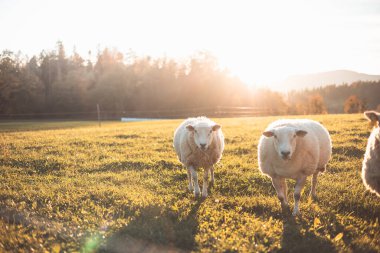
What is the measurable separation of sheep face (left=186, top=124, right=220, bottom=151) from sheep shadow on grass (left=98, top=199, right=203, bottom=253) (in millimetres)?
1600

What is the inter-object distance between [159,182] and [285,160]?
3.51 m

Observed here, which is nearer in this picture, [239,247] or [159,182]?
[239,247]

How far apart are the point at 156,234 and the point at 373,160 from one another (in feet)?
13.6

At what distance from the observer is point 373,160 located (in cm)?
564

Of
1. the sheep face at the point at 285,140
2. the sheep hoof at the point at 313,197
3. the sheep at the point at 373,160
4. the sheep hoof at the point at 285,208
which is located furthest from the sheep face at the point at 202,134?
the sheep at the point at 373,160

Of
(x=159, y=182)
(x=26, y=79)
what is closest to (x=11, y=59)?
(x=26, y=79)

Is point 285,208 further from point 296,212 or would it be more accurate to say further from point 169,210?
point 169,210

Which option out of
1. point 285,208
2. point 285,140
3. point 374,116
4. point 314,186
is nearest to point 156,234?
point 285,208

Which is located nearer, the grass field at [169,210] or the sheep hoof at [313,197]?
the grass field at [169,210]

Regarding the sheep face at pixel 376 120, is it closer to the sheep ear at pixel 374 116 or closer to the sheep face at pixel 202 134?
the sheep ear at pixel 374 116

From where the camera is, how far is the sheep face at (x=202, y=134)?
689cm

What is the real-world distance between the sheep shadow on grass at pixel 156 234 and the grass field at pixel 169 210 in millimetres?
16

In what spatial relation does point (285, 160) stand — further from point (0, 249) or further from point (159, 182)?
point (0, 249)

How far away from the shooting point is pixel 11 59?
73.2 meters
